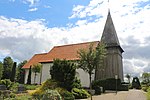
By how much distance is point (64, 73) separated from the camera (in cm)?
2278

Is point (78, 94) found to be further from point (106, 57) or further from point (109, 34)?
point (109, 34)

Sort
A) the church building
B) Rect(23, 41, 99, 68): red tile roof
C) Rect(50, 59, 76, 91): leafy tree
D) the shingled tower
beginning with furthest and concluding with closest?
Rect(23, 41, 99, 68): red tile roof
the shingled tower
the church building
Rect(50, 59, 76, 91): leafy tree

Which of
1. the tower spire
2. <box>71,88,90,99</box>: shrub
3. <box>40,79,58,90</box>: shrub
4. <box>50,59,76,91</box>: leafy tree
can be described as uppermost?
the tower spire

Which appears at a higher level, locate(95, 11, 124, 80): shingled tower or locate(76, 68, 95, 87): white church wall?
locate(95, 11, 124, 80): shingled tower

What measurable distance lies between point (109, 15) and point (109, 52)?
31.3 feet

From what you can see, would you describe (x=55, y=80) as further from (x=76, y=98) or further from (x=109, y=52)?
(x=109, y=52)

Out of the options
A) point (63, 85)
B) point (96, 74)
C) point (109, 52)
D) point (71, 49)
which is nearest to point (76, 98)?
point (63, 85)

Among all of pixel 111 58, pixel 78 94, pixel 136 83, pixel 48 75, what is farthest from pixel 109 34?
pixel 78 94

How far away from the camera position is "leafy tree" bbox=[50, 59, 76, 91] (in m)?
22.6

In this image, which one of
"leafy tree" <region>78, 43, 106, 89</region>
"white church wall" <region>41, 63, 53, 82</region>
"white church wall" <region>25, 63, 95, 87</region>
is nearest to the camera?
"leafy tree" <region>78, 43, 106, 89</region>

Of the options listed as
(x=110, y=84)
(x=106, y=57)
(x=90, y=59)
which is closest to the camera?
(x=90, y=59)

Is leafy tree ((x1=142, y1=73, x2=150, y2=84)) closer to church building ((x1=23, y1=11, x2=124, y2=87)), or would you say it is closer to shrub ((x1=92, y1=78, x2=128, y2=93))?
church building ((x1=23, y1=11, x2=124, y2=87))

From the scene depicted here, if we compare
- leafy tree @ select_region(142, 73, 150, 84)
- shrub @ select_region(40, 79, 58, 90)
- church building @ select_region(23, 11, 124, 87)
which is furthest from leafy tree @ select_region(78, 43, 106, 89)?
leafy tree @ select_region(142, 73, 150, 84)

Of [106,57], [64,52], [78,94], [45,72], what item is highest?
[64,52]
